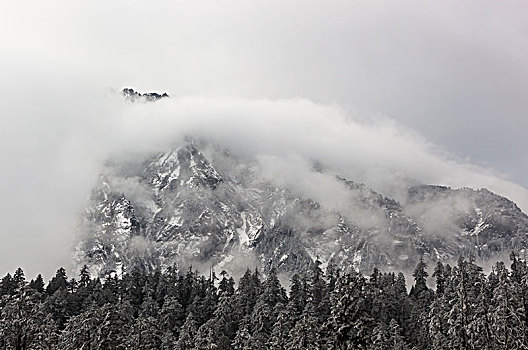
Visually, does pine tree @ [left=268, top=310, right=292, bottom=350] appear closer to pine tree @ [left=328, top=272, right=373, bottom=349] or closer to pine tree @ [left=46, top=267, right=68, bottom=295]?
pine tree @ [left=328, top=272, right=373, bottom=349]

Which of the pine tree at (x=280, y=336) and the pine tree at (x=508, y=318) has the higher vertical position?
the pine tree at (x=280, y=336)

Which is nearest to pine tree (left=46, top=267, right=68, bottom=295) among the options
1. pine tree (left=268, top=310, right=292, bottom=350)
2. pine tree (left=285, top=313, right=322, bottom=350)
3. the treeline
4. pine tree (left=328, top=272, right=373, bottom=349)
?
the treeline

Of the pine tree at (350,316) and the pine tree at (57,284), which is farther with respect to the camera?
the pine tree at (57,284)

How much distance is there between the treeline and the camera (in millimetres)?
67769

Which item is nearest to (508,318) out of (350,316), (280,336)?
(350,316)

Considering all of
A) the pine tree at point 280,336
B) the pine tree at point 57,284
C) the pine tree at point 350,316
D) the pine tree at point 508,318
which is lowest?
the pine tree at point 350,316

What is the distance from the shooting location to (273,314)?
443 ft

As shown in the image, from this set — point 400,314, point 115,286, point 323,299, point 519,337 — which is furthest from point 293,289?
point 519,337

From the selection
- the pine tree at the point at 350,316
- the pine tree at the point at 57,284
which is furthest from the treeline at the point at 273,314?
the pine tree at the point at 57,284

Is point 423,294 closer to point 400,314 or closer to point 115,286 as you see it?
point 400,314

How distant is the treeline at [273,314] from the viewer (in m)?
67.8

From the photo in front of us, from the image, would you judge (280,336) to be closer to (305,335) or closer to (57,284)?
(305,335)

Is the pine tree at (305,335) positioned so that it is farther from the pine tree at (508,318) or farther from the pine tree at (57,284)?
the pine tree at (57,284)

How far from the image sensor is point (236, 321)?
14450 centimetres
